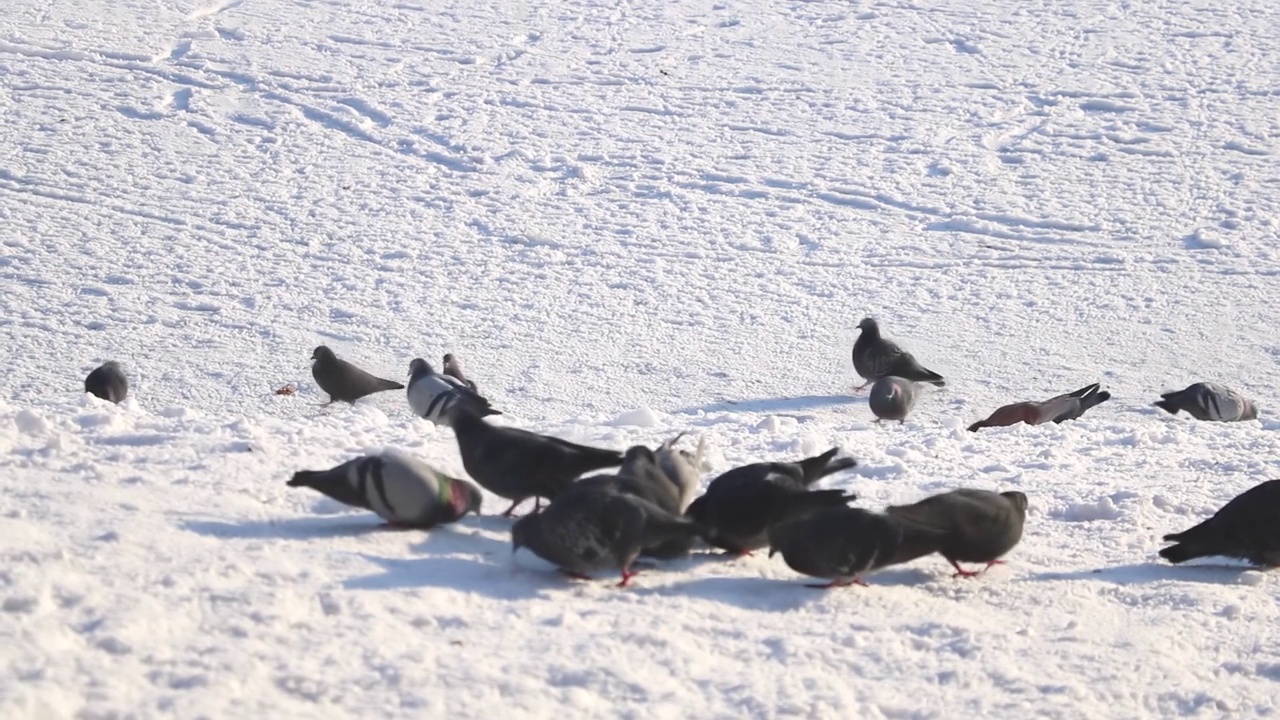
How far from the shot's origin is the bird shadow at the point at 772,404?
7.49 m

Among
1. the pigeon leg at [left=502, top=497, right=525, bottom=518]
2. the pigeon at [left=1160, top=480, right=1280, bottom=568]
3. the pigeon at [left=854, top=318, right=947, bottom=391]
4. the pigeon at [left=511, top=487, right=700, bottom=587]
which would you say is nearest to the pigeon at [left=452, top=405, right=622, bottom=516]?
the pigeon leg at [left=502, top=497, right=525, bottom=518]

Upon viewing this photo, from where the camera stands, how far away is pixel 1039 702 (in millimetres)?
3451

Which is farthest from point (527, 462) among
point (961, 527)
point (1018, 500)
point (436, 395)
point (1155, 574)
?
point (436, 395)

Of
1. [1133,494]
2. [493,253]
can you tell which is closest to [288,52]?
[493,253]

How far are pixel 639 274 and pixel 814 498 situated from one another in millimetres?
5423

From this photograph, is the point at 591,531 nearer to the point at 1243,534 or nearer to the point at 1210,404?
the point at 1243,534

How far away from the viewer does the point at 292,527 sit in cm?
395

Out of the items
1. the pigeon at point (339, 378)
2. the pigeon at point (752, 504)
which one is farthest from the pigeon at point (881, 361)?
the pigeon at point (752, 504)

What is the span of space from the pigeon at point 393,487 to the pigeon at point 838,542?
933 millimetres

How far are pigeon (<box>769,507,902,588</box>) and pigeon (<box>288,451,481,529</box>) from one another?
93 centimetres

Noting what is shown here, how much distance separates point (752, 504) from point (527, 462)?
64 cm

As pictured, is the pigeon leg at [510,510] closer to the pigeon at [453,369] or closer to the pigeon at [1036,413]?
the pigeon at [453,369]

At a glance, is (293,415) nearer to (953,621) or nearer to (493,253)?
(493,253)

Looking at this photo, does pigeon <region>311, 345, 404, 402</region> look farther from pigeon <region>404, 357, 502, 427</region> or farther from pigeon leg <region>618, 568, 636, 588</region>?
pigeon leg <region>618, 568, 636, 588</region>
